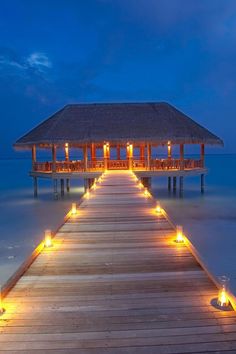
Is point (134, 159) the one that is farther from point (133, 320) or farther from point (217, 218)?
point (133, 320)

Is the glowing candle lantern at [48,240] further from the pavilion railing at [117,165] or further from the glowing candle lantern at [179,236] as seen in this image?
the pavilion railing at [117,165]

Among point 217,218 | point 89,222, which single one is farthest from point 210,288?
point 217,218

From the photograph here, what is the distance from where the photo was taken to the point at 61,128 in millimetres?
21781

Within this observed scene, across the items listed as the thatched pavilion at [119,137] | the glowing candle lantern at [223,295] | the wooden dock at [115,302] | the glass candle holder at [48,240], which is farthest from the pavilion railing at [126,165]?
the glowing candle lantern at [223,295]

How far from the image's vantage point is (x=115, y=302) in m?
3.68

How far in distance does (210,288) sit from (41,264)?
2.50 meters

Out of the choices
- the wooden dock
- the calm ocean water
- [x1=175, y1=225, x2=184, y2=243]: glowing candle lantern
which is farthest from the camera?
the calm ocean water

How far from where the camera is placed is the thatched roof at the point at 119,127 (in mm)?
20641

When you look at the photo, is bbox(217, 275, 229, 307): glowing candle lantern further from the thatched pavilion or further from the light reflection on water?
the thatched pavilion

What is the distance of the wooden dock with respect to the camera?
291cm

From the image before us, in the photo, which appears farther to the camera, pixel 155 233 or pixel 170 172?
pixel 170 172

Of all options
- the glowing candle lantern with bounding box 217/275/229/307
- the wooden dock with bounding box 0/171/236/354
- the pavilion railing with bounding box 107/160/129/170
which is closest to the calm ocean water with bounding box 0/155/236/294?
the wooden dock with bounding box 0/171/236/354

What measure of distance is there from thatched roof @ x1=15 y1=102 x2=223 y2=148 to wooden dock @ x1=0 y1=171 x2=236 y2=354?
48.7 feet

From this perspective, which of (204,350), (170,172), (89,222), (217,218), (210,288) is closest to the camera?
(204,350)
